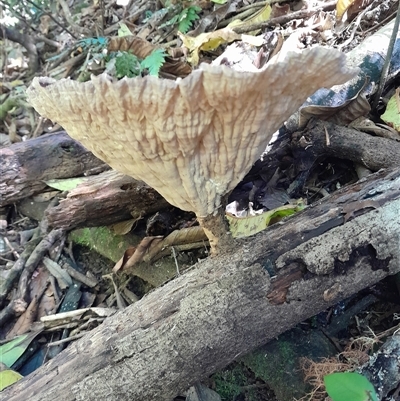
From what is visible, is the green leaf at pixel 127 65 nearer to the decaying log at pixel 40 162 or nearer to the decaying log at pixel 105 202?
the decaying log at pixel 40 162

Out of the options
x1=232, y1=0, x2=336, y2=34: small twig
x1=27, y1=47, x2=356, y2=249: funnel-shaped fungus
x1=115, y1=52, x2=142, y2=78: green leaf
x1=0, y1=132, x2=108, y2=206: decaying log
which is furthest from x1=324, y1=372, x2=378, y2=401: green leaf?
x1=115, y1=52, x2=142, y2=78: green leaf

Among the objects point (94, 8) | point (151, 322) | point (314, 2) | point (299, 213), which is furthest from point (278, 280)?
point (94, 8)

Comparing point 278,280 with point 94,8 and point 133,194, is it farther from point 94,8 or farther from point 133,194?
point 94,8

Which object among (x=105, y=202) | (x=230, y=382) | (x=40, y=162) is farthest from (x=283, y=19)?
(x=230, y=382)

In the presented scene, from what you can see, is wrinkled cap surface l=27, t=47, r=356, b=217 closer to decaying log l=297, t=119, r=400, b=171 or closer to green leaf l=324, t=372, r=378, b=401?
green leaf l=324, t=372, r=378, b=401

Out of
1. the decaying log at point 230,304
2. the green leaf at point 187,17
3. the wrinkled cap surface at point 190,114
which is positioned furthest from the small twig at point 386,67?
the green leaf at point 187,17
